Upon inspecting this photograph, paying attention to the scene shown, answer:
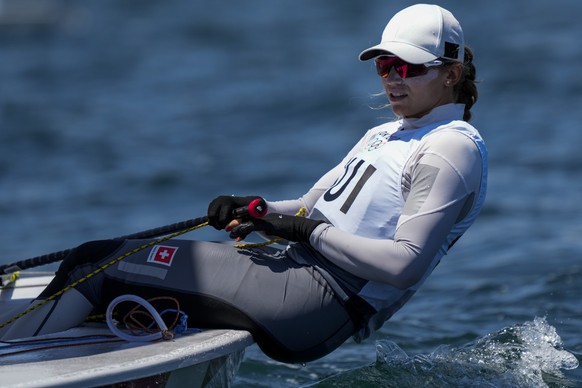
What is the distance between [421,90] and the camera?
11.4 ft

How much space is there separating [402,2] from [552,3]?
10.1 ft

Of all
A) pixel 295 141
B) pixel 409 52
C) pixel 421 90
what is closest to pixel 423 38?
pixel 409 52

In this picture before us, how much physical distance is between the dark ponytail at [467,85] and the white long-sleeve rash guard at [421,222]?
0.32m

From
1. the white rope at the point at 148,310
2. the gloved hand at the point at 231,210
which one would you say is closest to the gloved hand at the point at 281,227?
the gloved hand at the point at 231,210

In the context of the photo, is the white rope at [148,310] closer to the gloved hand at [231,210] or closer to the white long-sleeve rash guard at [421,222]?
the gloved hand at [231,210]

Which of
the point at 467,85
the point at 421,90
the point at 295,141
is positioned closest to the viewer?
the point at 421,90

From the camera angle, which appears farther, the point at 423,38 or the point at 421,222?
the point at 423,38

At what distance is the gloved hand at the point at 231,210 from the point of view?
346 centimetres

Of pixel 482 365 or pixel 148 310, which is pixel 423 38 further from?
pixel 482 365

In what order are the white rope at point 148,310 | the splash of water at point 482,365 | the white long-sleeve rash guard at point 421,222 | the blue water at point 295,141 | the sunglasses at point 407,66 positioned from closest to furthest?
the white long-sleeve rash guard at point 421,222, the white rope at point 148,310, the sunglasses at point 407,66, the splash of water at point 482,365, the blue water at point 295,141

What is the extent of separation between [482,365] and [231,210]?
4.24 feet

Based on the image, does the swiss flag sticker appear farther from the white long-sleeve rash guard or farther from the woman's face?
the woman's face

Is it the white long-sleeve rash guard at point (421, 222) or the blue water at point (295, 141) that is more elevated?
the white long-sleeve rash guard at point (421, 222)

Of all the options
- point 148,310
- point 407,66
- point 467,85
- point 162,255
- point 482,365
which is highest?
point 407,66
